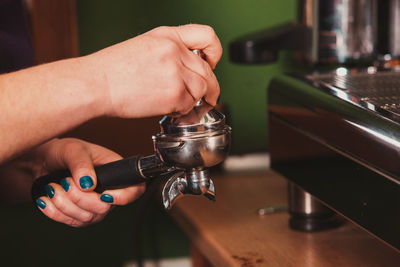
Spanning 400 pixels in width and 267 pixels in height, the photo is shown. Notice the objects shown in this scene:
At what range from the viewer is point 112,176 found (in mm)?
578

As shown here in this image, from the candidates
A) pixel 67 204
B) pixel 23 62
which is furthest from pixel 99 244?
pixel 67 204

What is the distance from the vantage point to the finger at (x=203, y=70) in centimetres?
48

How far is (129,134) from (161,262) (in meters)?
0.42

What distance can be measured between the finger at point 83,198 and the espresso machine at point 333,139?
26 centimetres

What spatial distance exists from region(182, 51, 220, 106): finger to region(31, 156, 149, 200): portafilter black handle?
0.11 m

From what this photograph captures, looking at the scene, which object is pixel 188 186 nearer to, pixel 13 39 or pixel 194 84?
pixel 194 84

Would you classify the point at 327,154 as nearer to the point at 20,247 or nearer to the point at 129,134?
the point at 129,134

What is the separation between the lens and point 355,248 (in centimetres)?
66

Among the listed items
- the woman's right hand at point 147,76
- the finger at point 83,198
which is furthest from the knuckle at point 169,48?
the finger at point 83,198

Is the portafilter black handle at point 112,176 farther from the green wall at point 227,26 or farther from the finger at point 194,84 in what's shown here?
the green wall at point 227,26

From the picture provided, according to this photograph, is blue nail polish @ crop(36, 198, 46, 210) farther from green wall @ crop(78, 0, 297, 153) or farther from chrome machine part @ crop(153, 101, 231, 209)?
green wall @ crop(78, 0, 297, 153)

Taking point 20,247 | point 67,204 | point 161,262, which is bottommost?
point 161,262

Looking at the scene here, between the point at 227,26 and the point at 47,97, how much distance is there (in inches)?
35.4

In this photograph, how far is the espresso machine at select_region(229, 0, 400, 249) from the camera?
0.49m
